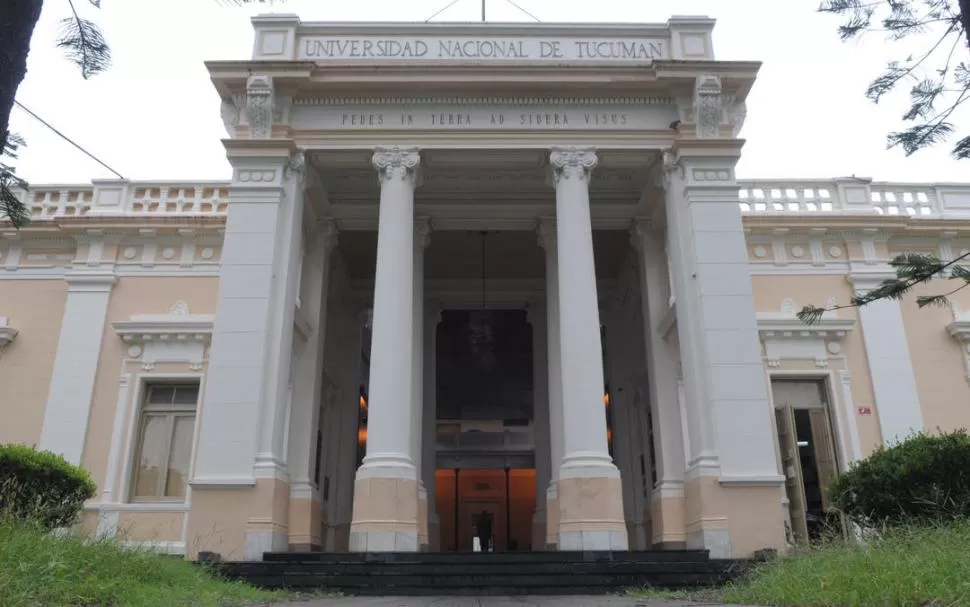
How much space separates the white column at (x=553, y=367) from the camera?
1368 cm

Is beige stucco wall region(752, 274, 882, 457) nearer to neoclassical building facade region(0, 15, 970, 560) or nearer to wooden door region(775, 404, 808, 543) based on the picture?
neoclassical building facade region(0, 15, 970, 560)

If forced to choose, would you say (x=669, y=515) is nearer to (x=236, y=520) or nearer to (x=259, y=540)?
(x=259, y=540)

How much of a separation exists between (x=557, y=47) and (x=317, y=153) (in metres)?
4.84

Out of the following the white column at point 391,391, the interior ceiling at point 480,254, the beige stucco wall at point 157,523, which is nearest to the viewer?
the white column at point 391,391

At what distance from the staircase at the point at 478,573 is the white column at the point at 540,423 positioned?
22.5 feet

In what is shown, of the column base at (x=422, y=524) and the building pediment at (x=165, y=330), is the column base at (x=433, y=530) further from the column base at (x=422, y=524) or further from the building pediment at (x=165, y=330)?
the building pediment at (x=165, y=330)

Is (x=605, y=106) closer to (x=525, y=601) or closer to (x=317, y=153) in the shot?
(x=317, y=153)

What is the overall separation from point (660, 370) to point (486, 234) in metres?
5.20

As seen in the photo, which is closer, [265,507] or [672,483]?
[265,507]

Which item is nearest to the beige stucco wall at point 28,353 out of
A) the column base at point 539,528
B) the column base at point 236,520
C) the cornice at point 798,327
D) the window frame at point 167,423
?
the window frame at point 167,423

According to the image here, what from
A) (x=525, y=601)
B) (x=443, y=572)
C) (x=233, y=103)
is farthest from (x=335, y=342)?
(x=525, y=601)

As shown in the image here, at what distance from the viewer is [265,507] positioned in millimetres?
10938

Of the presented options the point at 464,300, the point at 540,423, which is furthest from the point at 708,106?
the point at 540,423

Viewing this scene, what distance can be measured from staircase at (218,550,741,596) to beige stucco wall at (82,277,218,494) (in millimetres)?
6498
